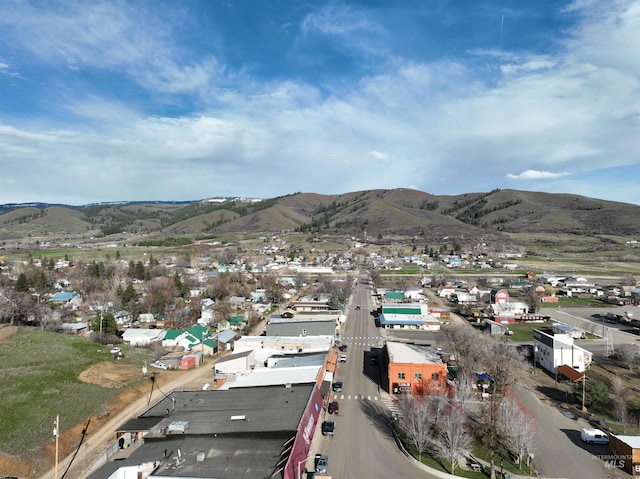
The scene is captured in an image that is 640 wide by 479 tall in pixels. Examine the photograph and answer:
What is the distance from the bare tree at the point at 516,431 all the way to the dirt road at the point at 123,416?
48.9ft

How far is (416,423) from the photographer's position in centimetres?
1459

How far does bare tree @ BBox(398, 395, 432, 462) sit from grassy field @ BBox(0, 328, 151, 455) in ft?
44.7

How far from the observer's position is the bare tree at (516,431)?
1360cm

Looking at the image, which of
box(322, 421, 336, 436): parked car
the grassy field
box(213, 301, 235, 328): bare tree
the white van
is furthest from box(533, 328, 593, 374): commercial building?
box(213, 301, 235, 328): bare tree

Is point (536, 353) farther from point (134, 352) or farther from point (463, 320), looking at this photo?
point (134, 352)

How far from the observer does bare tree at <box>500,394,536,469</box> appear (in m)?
13.6

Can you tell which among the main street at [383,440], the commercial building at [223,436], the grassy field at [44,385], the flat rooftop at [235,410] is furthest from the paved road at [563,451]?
the grassy field at [44,385]

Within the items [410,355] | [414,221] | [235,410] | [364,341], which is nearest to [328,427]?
[235,410]

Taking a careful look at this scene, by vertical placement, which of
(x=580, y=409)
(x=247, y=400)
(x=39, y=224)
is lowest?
(x=580, y=409)

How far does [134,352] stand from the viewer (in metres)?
27.6

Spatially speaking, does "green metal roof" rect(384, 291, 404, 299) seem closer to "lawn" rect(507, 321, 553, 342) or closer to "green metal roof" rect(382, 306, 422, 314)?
"green metal roof" rect(382, 306, 422, 314)

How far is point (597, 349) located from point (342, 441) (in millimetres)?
23024

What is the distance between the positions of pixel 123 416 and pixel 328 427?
9468mm

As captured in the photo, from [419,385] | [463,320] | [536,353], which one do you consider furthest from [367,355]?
[463,320]
